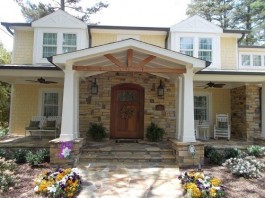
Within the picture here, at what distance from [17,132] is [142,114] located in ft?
18.7

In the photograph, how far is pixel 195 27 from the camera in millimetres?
10336

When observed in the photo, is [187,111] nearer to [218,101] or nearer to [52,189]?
[52,189]

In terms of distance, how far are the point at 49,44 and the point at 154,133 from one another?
5.91 meters

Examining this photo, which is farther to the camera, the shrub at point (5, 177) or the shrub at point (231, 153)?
the shrub at point (231, 153)

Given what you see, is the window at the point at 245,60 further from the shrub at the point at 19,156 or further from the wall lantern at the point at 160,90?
the shrub at the point at 19,156

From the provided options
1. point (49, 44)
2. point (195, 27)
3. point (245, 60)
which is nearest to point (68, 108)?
point (49, 44)

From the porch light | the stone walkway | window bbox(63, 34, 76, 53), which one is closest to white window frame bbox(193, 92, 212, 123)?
the porch light

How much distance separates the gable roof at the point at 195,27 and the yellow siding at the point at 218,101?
2.70m

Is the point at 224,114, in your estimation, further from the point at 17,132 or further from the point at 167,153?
the point at 17,132

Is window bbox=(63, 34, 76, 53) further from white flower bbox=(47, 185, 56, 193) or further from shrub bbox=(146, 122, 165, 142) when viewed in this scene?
white flower bbox=(47, 185, 56, 193)

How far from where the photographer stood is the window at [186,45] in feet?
33.3

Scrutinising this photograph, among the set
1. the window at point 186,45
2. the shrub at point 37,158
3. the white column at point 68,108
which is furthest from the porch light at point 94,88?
the window at point 186,45

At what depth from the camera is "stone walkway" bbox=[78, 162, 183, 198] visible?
446 cm

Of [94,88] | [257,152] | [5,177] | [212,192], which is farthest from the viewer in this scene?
[94,88]
